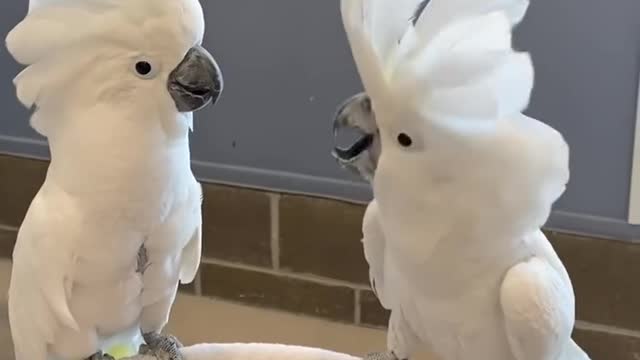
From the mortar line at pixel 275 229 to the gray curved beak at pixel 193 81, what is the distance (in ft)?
2.70

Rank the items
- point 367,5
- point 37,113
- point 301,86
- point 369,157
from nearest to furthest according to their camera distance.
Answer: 1. point 367,5
2. point 369,157
3. point 37,113
4. point 301,86

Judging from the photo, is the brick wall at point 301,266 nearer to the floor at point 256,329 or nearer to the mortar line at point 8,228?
the floor at point 256,329

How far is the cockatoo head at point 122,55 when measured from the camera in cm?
127

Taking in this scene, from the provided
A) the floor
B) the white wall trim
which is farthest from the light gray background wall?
the floor

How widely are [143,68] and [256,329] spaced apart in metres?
0.98

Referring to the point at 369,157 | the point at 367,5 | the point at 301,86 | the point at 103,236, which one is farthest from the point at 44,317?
the point at 301,86

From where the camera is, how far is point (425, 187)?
1200 mm

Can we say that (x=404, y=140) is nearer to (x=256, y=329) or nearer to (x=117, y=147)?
(x=117, y=147)

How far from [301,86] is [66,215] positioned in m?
0.77

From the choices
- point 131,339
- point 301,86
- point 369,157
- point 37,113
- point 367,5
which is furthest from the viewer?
point 301,86

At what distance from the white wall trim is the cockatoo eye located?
35.3 inches

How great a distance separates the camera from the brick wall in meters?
1.96

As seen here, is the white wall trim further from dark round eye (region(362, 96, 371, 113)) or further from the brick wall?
dark round eye (region(362, 96, 371, 113))

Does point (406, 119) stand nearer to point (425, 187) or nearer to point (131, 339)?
point (425, 187)
